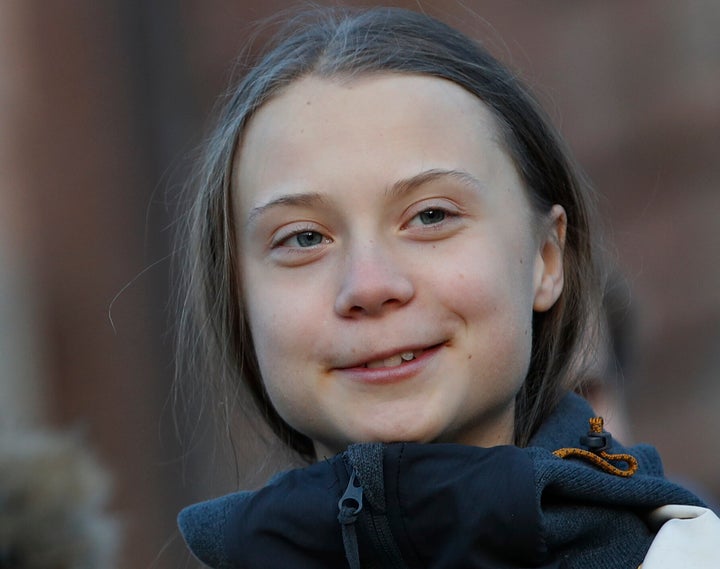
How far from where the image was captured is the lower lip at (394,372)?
1.97 metres

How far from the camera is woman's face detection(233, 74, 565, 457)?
1970mm

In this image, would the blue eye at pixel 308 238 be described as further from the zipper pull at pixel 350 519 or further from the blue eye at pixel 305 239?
the zipper pull at pixel 350 519

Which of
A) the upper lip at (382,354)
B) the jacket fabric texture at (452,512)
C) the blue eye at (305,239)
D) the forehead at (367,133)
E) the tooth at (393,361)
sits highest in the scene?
the forehead at (367,133)

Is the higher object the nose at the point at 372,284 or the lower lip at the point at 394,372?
the nose at the point at 372,284

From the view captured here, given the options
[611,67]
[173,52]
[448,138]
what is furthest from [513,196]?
[173,52]

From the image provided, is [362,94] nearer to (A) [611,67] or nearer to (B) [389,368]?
(B) [389,368]

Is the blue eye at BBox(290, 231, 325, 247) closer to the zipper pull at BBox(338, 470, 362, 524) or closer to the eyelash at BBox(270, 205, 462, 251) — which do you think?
the eyelash at BBox(270, 205, 462, 251)

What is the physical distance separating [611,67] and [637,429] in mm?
1711

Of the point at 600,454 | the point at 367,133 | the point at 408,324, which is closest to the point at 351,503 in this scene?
the point at 408,324

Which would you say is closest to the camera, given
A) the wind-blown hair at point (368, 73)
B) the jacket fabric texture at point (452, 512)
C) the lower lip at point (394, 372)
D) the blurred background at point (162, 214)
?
the jacket fabric texture at point (452, 512)

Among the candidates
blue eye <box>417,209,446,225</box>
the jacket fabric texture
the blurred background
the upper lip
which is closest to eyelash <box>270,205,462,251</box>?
blue eye <box>417,209,446,225</box>

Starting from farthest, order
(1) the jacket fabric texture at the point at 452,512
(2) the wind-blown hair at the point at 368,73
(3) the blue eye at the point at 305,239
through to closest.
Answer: (2) the wind-blown hair at the point at 368,73 → (3) the blue eye at the point at 305,239 → (1) the jacket fabric texture at the point at 452,512

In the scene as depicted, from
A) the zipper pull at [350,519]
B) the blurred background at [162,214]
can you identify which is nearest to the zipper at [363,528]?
the zipper pull at [350,519]

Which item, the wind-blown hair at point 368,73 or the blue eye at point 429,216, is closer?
the blue eye at point 429,216
